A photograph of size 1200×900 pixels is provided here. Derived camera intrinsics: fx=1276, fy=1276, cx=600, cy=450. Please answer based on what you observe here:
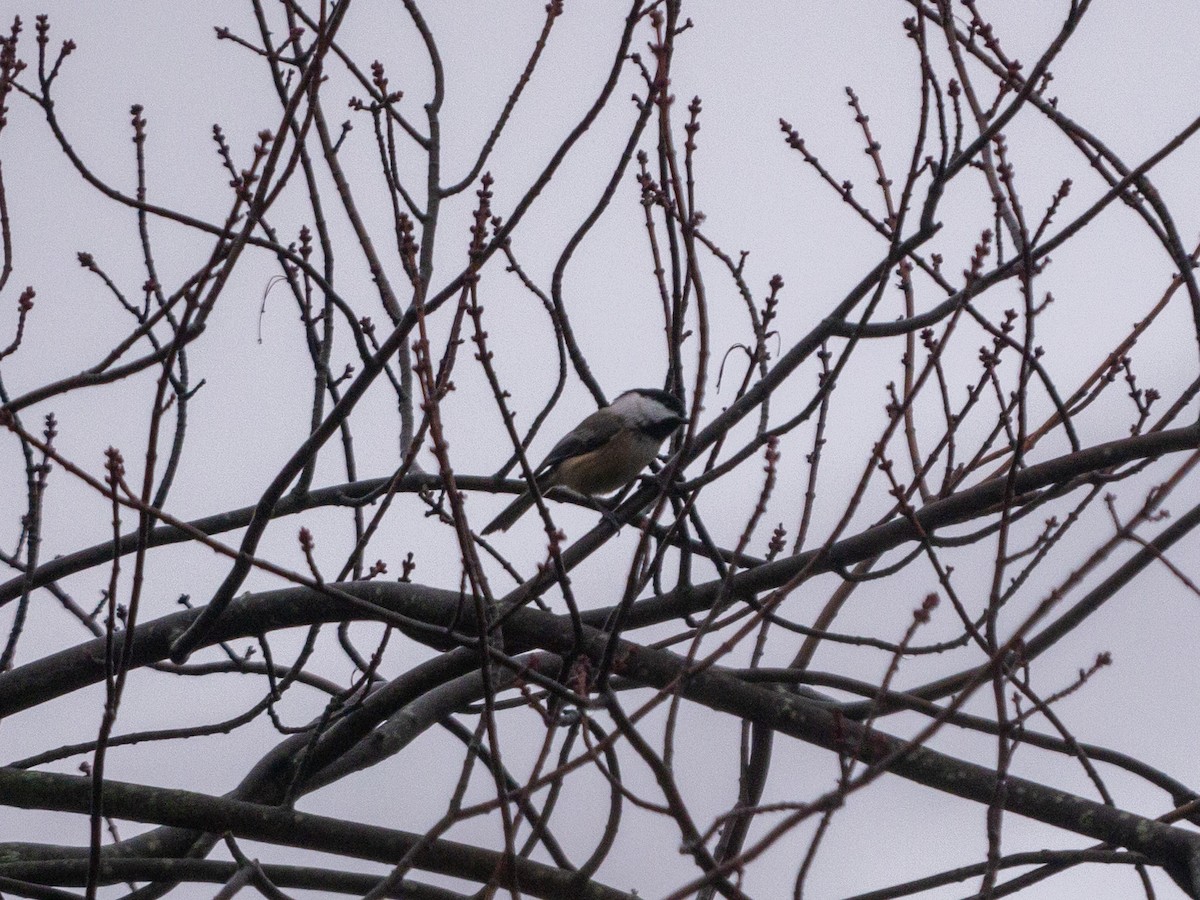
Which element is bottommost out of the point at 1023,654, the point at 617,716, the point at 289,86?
the point at 617,716

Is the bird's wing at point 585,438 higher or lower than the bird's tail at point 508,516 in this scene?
higher

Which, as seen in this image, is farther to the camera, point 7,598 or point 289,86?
point 289,86

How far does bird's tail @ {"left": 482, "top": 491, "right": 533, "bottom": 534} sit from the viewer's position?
6.21 meters

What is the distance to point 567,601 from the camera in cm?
242

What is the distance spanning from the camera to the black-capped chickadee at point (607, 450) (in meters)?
6.39

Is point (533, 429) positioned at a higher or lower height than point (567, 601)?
higher

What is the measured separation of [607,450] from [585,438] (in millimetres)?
266

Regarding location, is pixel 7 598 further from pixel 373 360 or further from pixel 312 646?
pixel 373 360

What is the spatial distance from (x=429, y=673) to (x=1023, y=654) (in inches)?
64.1

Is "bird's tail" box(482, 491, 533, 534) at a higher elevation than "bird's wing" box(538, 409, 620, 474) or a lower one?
lower

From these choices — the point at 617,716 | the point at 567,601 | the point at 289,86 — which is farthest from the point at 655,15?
the point at 289,86

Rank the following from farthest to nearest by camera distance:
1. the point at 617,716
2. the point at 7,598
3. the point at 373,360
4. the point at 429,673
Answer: the point at 7,598 < the point at 429,673 < the point at 373,360 < the point at 617,716

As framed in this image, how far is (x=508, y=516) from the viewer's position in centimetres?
633

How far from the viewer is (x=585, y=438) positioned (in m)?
6.77
